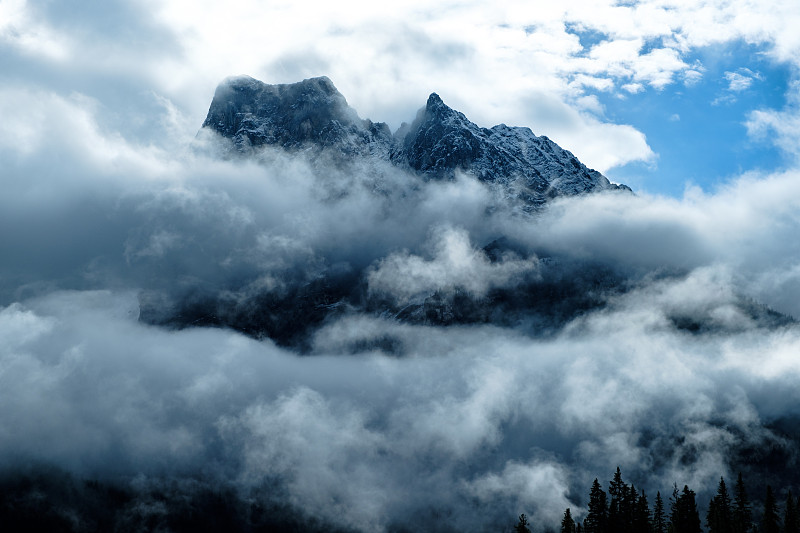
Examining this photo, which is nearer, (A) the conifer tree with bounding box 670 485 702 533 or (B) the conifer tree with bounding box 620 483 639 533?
(A) the conifer tree with bounding box 670 485 702 533

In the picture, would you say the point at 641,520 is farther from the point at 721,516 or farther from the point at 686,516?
the point at 721,516

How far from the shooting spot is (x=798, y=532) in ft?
528

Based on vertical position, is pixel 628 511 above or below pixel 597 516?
above

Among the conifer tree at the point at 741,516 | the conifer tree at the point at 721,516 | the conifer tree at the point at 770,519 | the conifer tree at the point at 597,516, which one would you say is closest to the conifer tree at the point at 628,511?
the conifer tree at the point at 597,516

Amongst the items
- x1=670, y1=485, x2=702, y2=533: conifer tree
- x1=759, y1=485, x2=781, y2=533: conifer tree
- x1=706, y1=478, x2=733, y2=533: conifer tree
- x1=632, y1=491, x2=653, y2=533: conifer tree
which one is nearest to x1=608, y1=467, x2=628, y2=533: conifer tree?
x1=632, y1=491, x2=653, y2=533: conifer tree

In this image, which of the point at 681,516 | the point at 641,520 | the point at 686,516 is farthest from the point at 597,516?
the point at 686,516

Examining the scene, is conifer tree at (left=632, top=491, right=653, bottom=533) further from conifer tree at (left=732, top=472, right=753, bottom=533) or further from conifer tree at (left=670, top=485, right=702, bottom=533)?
conifer tree at (left=732, top=472, right=753, bottom=533)

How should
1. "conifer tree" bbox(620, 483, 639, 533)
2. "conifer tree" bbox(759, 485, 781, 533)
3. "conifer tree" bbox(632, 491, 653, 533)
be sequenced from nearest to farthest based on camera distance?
"conifer tree" bbox(759, 485, 781, 533)
"conifer tree" bbox(632, 491, 653, 533)
"conifer tree" bbox(620, 483, 639, 533)

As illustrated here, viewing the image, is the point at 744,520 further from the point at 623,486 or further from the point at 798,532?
the point at 623,486

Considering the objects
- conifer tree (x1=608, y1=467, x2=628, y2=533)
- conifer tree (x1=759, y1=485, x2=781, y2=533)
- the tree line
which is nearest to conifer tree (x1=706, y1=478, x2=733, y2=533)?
the tree line

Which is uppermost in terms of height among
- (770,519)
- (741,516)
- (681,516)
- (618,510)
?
→ (618,510)

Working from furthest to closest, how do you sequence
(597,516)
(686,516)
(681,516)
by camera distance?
(597,516), (681,516), (686,516)

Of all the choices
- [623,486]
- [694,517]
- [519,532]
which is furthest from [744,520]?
[519,532]

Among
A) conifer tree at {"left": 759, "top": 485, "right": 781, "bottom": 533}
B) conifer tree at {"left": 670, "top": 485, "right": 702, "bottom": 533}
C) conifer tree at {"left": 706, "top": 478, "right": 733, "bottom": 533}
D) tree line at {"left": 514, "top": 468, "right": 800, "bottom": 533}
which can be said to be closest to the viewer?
conifer tree at {"left": 759, "top": 485, "right": 781, "bottom": 533}
